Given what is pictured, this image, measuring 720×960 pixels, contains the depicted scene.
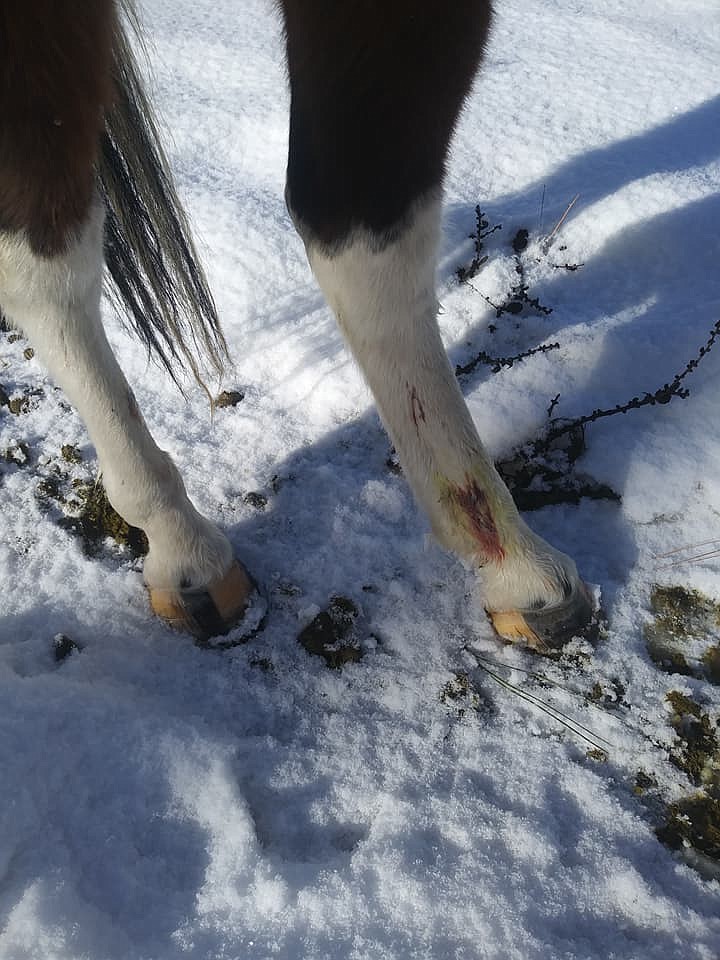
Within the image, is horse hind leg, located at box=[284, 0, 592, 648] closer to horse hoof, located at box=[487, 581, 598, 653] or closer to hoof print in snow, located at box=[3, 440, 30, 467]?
horse hoof, located at box=[487, 581, 598, 653]

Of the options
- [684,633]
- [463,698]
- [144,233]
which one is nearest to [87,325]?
[144,233]

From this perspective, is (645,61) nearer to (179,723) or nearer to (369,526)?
(369,526)

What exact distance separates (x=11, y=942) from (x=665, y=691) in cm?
90

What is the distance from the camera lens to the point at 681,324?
150 cm

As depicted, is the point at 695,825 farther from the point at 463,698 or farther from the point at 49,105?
the point at 49,105

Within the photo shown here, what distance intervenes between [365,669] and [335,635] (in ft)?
0.25

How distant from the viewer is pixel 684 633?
1.11m

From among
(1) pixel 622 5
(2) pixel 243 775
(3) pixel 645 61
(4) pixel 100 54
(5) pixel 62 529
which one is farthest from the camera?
(1) pixel 622 5

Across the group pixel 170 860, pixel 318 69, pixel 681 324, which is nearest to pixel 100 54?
pixel 318 69

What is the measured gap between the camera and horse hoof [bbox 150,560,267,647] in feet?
3.64

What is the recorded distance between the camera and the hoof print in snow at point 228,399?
1485 millimetres

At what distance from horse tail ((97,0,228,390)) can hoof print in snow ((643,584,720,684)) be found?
2.92 feet

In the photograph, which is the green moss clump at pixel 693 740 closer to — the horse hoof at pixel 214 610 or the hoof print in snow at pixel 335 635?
the hoof print in snow at pixel 335 635

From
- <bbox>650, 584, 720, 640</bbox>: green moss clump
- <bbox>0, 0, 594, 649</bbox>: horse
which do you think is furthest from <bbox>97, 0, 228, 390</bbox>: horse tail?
<bbox>650, 584, 720, 640</bbox>: green moss clump
